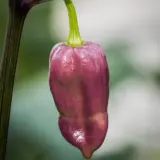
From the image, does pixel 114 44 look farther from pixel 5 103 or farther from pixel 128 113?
pixel 5 103

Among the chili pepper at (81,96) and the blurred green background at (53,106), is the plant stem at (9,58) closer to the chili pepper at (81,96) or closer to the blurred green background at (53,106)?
the chili pepper at (81,96)

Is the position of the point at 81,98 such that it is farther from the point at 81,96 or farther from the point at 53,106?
the point at 53,106

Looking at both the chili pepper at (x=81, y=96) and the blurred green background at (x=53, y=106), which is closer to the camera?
the chili pepper at (x=81, y=96)

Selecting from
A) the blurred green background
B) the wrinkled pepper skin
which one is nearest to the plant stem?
the wrinkled pepper skin

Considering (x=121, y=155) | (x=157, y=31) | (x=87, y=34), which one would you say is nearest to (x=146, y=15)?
(x=157, y=31)

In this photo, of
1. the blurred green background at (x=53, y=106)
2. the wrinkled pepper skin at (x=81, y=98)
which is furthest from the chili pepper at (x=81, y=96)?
the blurred green background at (x=53, y=106)

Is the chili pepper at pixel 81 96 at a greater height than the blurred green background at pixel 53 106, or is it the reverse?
the chili pepper at pixel 81 96
